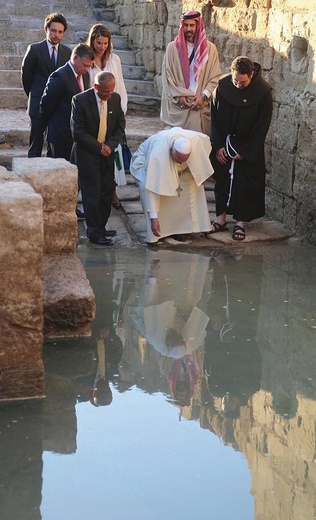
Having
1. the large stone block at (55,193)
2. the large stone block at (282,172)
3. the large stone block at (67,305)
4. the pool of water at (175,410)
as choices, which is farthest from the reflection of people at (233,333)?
the large stone block at (282,172)

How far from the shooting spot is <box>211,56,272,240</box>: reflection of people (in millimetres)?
7844

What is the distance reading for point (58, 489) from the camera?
12.2 feet

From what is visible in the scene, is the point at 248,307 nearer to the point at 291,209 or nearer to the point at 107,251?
the point at 107,251

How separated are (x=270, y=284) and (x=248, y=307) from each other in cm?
60

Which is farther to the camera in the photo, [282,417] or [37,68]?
[37,68]

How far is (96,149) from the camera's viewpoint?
7.42 meters

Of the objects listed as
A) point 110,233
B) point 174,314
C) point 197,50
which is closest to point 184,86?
point 197,50

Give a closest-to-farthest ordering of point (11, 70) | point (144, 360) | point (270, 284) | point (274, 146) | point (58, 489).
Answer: point (58, 489) → point (144, 360) → point (270, 284) → point (274, 146) → point (11, 70)

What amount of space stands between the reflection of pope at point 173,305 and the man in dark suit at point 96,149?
0.61 meters

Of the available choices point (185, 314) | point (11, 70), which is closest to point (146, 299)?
point (185, 314)

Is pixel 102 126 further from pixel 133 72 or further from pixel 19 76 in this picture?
pixel 133 72

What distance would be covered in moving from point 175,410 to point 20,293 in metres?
1.00

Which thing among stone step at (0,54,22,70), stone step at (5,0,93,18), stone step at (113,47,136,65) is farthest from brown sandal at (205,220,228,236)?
stone step at (5,0,93,18)

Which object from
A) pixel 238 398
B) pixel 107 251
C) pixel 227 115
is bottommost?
pixel 107 251
